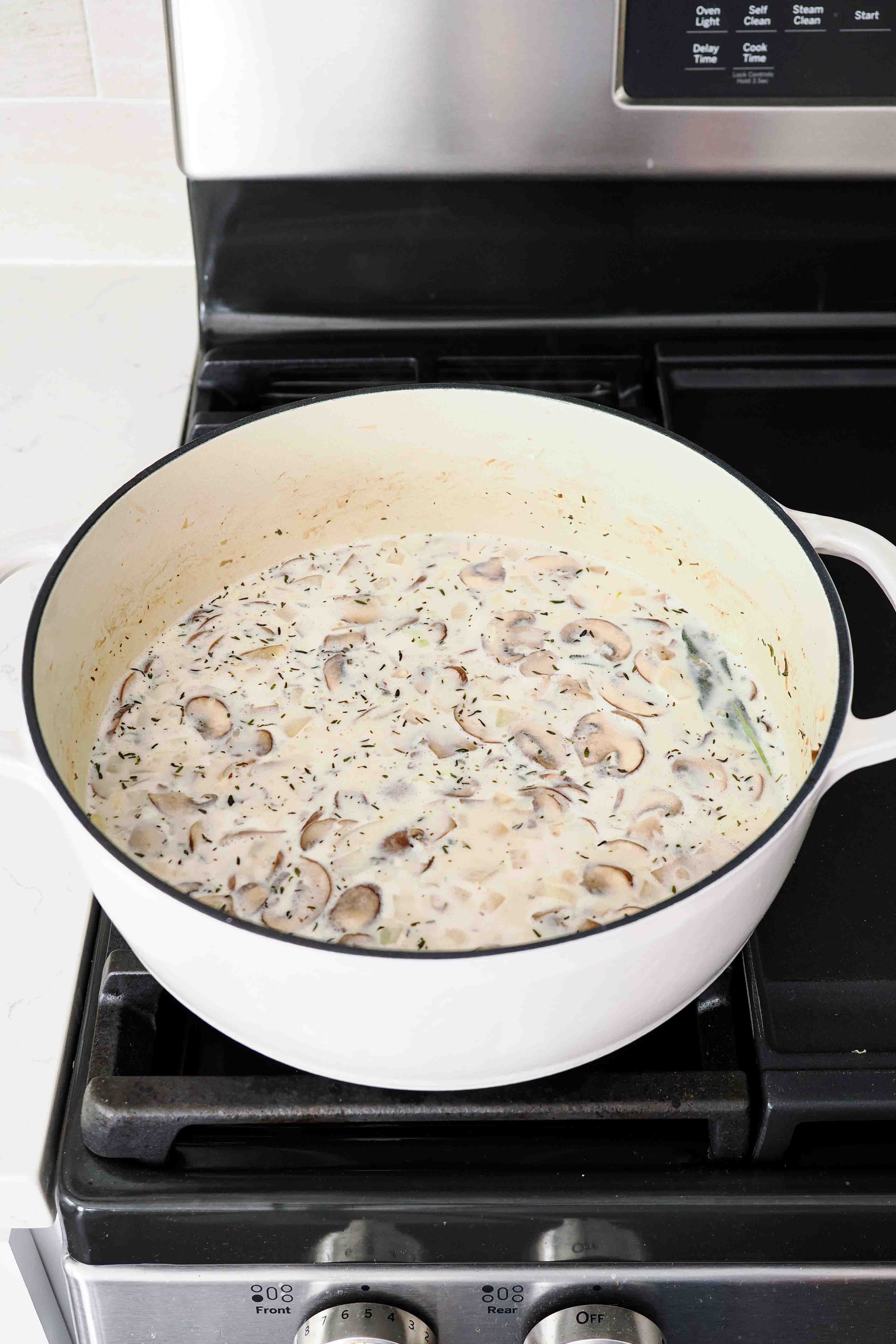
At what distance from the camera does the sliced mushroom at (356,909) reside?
64 cm

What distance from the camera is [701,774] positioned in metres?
0.74

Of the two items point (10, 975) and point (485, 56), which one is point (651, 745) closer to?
point (10, 975)

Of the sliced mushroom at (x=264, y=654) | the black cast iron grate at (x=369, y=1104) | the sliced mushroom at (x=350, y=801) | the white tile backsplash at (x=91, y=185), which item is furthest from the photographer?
the white tile backsplash at (x=91, y=185)

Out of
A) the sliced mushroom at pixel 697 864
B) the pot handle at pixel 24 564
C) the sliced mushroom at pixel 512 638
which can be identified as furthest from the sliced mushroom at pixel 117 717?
the sliced mushroom at pixel 697 864

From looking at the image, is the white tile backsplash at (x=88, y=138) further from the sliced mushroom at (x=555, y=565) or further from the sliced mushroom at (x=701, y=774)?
the sliced mushroom at (x=701, y=774)

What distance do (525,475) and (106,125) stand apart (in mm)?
576

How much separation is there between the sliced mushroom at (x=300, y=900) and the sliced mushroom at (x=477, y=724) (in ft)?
0.46

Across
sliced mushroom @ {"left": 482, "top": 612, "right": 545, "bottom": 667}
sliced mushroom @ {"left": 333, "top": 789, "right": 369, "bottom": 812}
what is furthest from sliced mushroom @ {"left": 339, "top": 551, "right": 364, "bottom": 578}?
sliced mushroom @ {"left": 333, "top": 789, "right": 369, "bottom": 812}

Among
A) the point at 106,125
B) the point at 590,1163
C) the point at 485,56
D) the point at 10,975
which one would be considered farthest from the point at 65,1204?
the point at 106,125

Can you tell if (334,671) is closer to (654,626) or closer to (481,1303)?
(654,626)

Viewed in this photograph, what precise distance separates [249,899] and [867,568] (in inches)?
15.1

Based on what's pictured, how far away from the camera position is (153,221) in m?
1.19

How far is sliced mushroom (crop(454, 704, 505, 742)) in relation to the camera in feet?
2.50

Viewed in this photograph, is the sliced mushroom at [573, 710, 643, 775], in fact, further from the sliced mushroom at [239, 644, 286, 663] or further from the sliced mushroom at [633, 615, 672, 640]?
the sliced mushroom at [239, 644, 286, 663]
